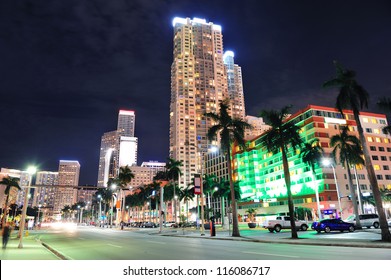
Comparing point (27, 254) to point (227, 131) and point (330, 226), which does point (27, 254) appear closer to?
point (227, 131)

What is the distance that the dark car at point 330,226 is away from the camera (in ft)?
115

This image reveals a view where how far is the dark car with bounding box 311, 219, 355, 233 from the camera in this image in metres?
35.0

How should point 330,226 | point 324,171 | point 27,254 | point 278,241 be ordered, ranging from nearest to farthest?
point 27,254, point 278,241, point 330,226, point 324,171

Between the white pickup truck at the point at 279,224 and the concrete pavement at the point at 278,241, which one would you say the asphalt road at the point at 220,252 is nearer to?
the concrete pavement at the point at 278,241

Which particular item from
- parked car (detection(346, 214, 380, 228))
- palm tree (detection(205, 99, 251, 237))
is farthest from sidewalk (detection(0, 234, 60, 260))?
parked car (detection(346, 214, 380, 228))

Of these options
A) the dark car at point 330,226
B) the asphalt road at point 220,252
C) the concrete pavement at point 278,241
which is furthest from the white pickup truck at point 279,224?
the asphalt road at point 220,252

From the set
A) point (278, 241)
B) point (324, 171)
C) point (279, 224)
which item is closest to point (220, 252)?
point (278, 241)

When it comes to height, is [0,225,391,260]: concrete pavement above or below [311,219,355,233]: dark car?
below

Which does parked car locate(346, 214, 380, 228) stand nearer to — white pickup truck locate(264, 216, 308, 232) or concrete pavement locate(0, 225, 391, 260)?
white pickup truck locate(264, 216, 308, 232)

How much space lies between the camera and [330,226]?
35.4 meters
